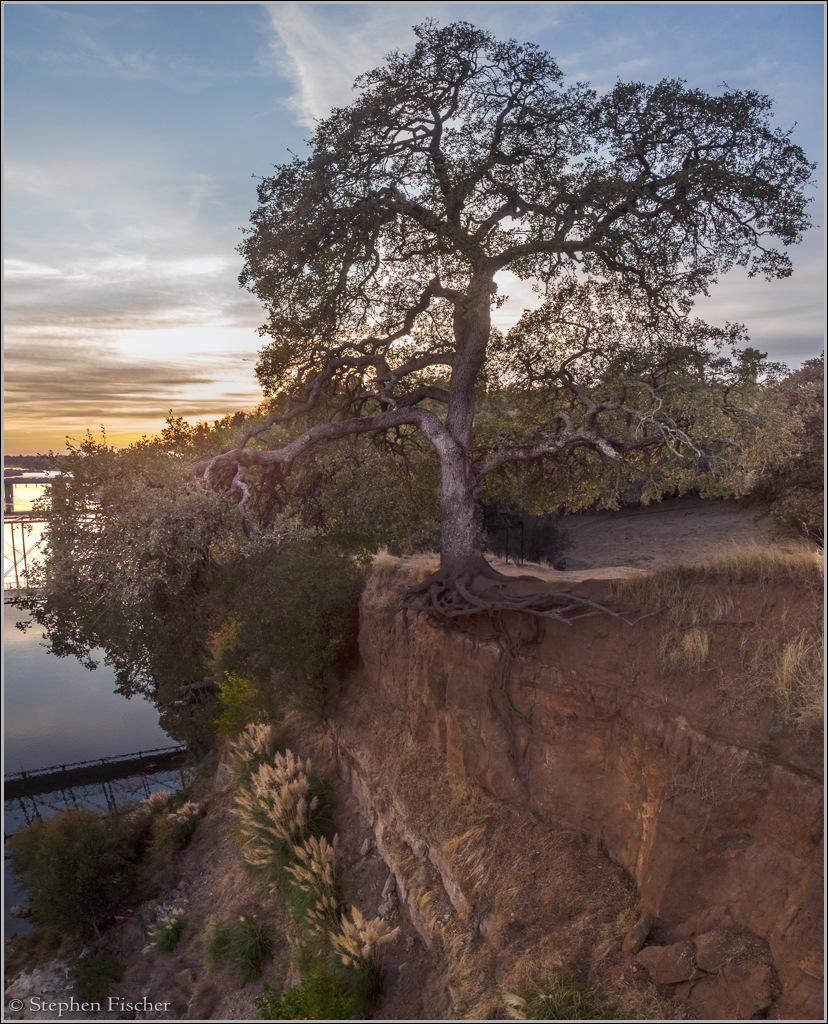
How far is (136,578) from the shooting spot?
944 centimetres

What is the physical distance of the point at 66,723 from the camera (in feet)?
99.6

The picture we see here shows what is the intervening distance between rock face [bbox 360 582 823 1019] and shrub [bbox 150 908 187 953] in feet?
26.8

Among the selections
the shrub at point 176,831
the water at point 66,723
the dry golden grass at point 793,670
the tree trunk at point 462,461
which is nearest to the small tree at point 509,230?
the tree trunk at point 462,461

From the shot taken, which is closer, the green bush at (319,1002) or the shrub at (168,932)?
the green bush at (319,1002)

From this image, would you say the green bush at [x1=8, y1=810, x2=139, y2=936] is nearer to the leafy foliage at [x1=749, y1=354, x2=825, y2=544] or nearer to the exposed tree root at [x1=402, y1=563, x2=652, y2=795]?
the exposed tree root at [x1=402, y1=563, x2=652, y2=795]

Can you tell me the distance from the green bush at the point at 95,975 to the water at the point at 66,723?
10.0 m

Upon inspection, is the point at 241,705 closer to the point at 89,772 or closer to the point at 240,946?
the point at 240,946

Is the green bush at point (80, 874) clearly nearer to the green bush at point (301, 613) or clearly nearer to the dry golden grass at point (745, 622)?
the green bush at point (301, 613)

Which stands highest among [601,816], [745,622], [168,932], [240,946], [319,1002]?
[745,622]

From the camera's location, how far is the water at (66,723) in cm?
2559

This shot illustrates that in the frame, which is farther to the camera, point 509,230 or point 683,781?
point 509,230

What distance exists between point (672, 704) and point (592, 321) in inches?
303

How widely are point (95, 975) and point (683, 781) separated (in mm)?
13628

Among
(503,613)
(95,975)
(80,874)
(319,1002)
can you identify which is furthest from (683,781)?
(80,874)
